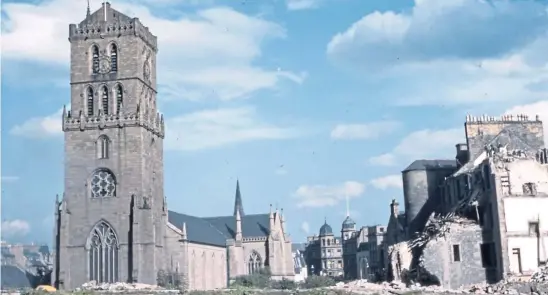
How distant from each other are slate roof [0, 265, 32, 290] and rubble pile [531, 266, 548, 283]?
47.6 metres

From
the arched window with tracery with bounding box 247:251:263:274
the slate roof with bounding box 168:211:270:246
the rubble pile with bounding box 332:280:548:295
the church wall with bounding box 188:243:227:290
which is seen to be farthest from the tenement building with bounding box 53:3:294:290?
the rubble pile with bounding box 332:280:548:295

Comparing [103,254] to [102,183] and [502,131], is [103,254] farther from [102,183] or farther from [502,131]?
[502,131]

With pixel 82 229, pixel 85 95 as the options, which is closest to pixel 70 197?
pixel 82 229

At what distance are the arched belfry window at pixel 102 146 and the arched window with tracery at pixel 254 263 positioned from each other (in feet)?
116

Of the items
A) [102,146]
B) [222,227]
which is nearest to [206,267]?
[222,227]

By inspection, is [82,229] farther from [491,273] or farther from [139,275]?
[491,273]

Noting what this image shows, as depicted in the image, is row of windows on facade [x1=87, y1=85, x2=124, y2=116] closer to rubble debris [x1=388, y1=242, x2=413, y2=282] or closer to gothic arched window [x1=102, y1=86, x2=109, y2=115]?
gothic arched window [x1=102, y1=86, x2=109, y2=115]

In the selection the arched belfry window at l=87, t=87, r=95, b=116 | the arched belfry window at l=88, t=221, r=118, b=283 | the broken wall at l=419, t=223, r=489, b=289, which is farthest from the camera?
the arched belfry window at l=87, t=87, r=95, b=116

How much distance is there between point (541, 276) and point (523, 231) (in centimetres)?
330

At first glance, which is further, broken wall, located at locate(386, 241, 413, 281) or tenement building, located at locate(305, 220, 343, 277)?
tenement building, located at locate(305, 220, 343, 277)

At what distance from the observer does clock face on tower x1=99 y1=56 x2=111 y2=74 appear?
232ft

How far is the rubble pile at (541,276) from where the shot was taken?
146 feet

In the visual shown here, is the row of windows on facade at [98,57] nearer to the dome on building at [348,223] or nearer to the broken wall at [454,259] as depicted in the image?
the broken wall at [454,259]

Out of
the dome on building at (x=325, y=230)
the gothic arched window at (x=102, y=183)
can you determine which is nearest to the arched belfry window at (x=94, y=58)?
the gothic arched window at (x=102, y=183)
